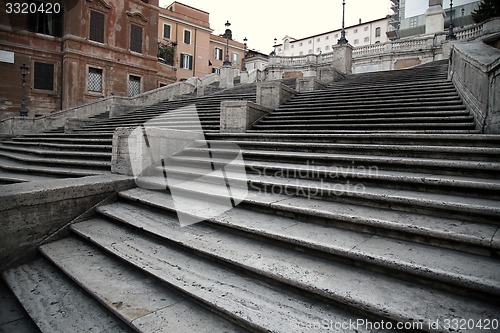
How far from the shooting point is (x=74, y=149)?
8227 mm

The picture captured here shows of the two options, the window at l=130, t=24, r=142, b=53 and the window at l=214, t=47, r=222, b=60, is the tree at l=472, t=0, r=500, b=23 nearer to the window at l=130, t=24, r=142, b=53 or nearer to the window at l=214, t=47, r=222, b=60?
the window at l=130, t=24, r=142, b=53

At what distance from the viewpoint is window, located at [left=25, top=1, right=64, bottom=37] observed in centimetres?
2039

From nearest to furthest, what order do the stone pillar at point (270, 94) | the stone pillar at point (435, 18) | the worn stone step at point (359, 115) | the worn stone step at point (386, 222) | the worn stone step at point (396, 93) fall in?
the worn stone step at point (386, 222)
the worn stone step at point (359, 115)
the worn stone step at point (396, 93)
the stone pillar at point (270, 94)
the stone pillar at point (435, 18)

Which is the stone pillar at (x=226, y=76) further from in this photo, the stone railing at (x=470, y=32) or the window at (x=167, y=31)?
the window at (x=167, y=31)

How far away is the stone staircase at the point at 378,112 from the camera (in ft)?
19.3

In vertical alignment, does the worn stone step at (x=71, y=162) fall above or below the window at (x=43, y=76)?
below

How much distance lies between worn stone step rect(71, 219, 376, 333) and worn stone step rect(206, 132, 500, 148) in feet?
12.4

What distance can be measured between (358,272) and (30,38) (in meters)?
25.7

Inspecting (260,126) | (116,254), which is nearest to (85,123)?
(260,126)

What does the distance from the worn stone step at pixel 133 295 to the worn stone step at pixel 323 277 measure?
0.54ft

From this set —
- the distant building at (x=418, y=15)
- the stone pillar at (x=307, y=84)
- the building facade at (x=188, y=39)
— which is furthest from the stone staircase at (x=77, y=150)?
the distant building at (x=418, y=15)

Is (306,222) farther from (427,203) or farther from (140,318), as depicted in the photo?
(140,318)

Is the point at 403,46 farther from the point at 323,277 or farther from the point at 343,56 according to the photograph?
the point at 323,277

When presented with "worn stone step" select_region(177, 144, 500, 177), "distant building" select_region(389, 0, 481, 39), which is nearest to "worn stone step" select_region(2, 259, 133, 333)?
"worn stone step" select_region(177, 144, 500, 177)
